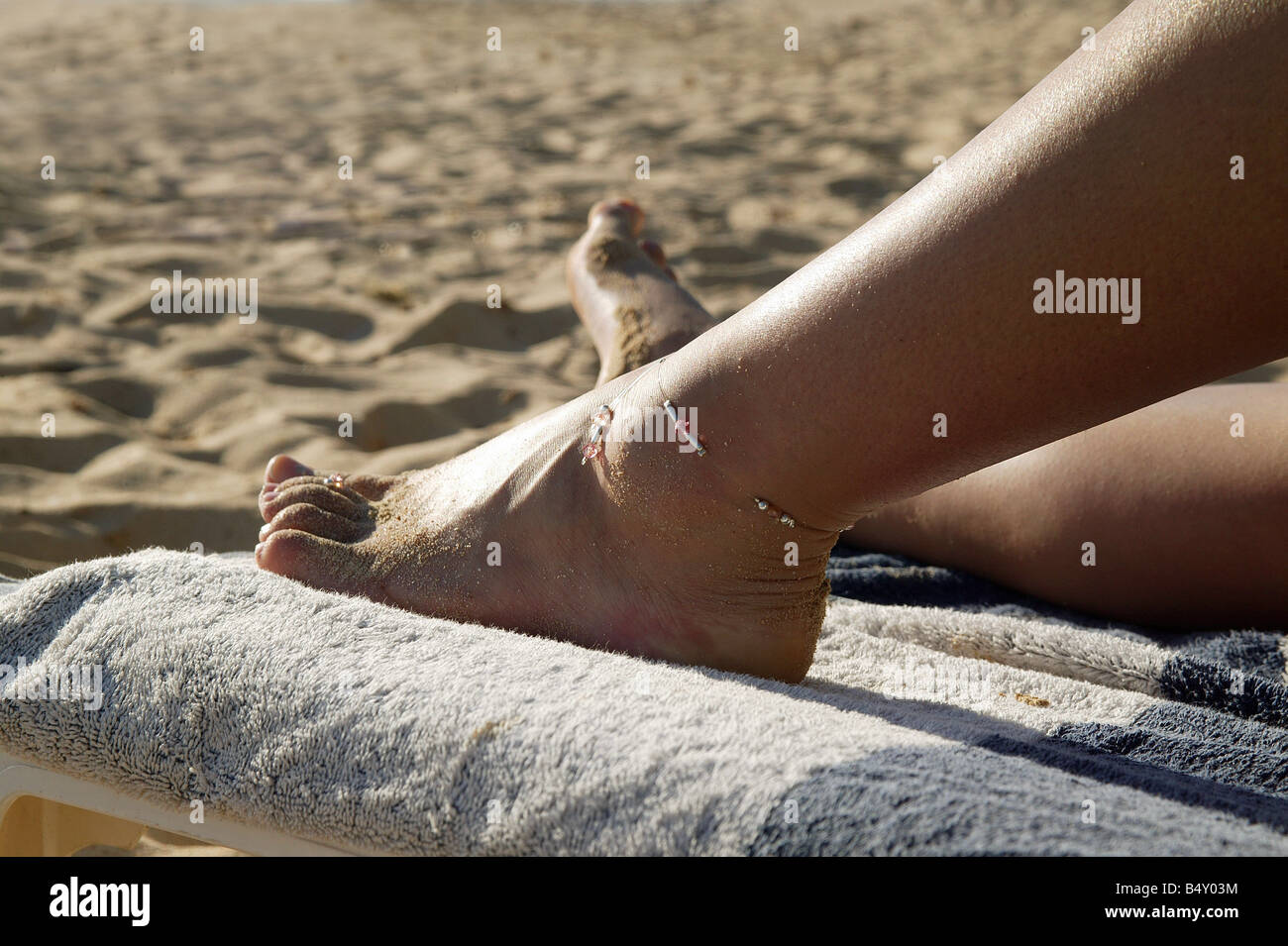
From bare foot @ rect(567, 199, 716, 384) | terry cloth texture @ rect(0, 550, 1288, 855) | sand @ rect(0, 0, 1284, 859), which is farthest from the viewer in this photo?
sand @ rect(0, 0, 1284, 859)

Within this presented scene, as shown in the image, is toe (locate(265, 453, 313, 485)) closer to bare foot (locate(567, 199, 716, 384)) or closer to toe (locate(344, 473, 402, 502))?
toe (locate(344, 473, 402, 502))

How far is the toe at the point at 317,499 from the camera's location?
1.49 m

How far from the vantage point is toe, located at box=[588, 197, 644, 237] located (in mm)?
2393

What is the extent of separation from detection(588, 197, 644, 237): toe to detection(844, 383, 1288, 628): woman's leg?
108 centimetres

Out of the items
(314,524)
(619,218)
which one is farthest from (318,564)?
(619,218)

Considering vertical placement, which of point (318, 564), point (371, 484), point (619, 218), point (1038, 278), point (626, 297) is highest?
point (619, 218)

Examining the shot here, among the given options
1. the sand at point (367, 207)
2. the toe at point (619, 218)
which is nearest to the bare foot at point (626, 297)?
the toe at point (619, 218)

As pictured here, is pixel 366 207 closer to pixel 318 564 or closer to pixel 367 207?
pixel 367 207

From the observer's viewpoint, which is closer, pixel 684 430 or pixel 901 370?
pixel 901 370

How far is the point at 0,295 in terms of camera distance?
2.74 meters

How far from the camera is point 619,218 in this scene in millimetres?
2416

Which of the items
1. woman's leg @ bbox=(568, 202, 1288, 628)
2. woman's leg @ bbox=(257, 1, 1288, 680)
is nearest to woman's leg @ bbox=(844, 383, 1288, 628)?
woman's leg @ bbox=(568, 202, 1288, 628)

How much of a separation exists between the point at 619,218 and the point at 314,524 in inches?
48.4
